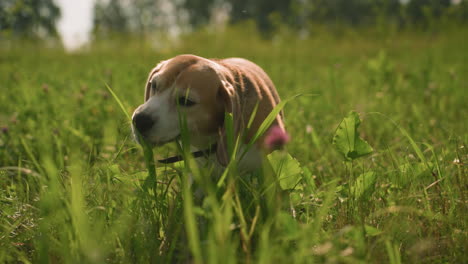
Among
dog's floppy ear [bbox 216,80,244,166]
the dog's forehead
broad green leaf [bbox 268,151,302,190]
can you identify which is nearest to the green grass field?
broad green leaf [bbox 268,151,302,190]

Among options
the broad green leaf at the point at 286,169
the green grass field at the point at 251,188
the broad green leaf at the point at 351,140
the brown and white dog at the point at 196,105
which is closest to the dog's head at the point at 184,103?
the brown and white dog at the point at 196,105

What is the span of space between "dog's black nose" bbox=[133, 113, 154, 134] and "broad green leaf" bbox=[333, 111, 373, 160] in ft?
2.93

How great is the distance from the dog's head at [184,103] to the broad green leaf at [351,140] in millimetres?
607

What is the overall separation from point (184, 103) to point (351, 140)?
85 cm

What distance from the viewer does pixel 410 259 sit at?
4.52ft

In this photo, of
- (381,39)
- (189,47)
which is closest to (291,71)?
(189,47)

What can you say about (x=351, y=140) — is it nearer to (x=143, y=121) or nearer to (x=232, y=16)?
(x=143, y=121)

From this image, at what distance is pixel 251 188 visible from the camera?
1.67m

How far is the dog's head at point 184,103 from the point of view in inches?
74.4

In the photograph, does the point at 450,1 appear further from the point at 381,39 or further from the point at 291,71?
the point at 291,71

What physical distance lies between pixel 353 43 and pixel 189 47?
489 cm

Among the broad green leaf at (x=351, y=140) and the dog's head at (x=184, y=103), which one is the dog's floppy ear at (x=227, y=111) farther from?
the broad green leaf at (x=351, y=140)

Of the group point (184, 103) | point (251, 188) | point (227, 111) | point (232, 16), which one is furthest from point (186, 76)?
point (232, 16)

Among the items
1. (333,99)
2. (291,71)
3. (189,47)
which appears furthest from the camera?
(189,47)
